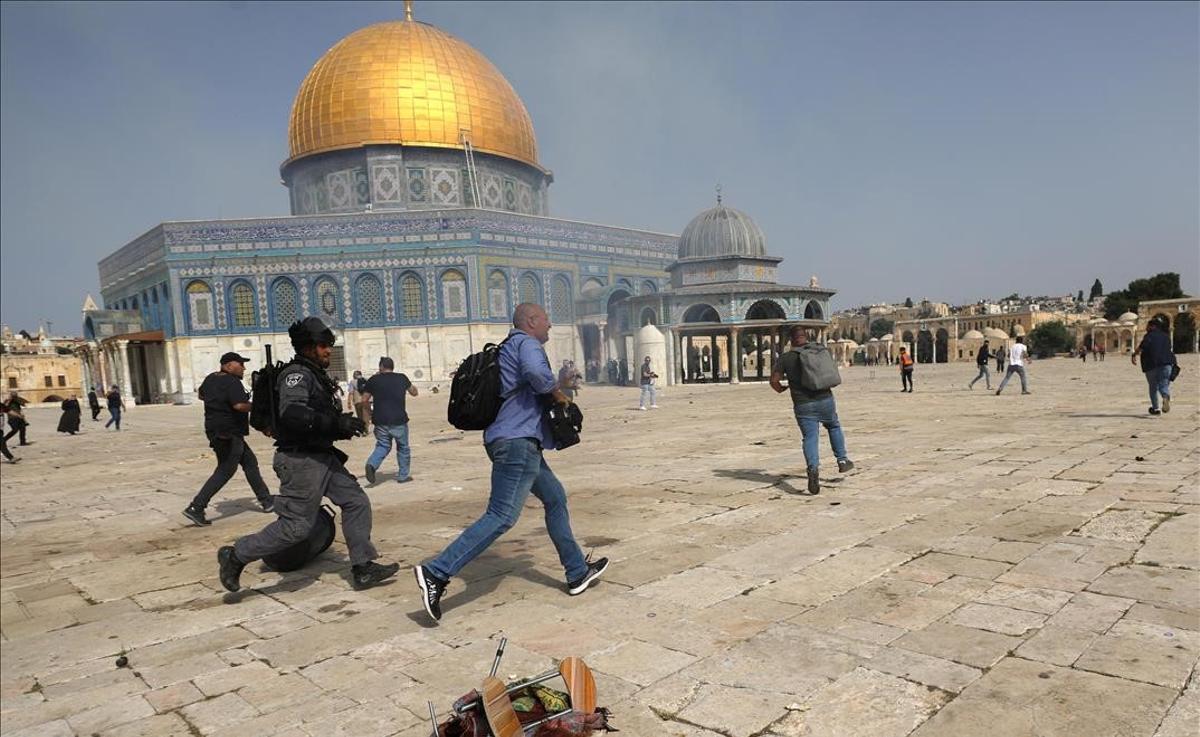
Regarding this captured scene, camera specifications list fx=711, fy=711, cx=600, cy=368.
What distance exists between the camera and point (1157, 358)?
1008 cm

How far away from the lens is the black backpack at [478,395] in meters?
3.61

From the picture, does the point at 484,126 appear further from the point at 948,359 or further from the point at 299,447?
the point at 948,359

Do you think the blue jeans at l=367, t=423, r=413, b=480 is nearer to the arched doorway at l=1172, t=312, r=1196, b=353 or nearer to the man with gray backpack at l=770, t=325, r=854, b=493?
the man with gray backpack at l=770, t=325, r=854, b=493

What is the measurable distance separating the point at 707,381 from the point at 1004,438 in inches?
903

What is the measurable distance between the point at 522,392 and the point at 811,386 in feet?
10.7

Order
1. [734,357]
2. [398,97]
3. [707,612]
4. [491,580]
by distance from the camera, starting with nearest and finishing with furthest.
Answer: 1. [707,612]
2. [491,580]
3. [734,357]
4. [398,97]

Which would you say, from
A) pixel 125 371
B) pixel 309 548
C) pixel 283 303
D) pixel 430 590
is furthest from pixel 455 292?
pixel 430 590

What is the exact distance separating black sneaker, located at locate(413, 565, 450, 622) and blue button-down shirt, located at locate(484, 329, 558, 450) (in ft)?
2.33

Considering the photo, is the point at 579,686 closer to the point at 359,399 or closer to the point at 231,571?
the point at 231,571

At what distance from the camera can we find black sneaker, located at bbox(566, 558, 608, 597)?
3730 millimetres

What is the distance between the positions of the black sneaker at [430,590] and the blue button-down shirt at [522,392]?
2.33 ft

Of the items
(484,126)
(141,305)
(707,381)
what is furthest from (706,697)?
(141,305)

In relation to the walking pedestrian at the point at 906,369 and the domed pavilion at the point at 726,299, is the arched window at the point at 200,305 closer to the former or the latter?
the domed pavilion at the point at 726,299

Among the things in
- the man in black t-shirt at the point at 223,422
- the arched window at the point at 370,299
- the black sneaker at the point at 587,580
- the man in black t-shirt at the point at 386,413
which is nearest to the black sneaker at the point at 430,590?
the black sneaker at the point at 587,580
